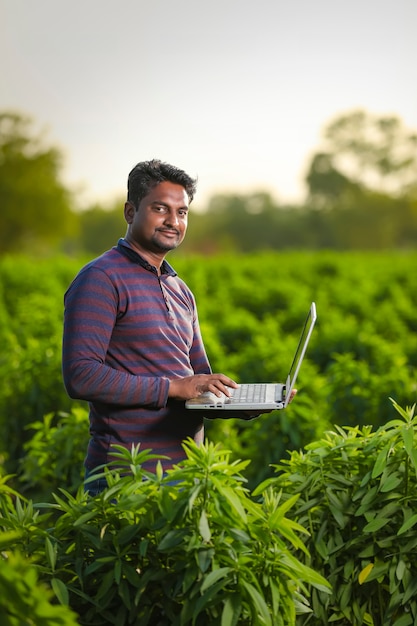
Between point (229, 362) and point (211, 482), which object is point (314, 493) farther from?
point (229, 362)

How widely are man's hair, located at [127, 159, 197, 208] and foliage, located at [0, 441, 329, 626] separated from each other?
986mm

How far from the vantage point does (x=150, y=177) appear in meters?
3.57

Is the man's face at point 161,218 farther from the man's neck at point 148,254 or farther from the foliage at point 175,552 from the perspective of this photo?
the foliage at point 175,552

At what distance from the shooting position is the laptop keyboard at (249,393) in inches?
136

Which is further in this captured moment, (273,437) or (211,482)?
(273,437)

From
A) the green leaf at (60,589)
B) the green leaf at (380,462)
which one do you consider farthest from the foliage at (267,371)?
the green leaf at (60,589)

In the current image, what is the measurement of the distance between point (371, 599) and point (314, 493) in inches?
17.1

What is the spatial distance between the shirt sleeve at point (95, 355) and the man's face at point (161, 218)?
0.23m

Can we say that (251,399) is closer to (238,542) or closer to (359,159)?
(238,542)

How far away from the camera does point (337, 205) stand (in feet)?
315

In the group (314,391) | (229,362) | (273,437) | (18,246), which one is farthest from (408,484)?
(18,246)

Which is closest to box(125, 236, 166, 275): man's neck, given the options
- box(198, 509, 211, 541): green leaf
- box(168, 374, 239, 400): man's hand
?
box(168, 374, 239, 400): man's hand

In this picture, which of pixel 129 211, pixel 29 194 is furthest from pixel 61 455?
pixel 29 194

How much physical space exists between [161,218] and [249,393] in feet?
2.34
